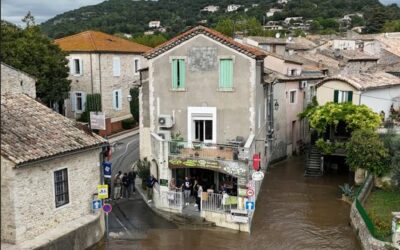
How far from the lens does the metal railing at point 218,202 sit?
968 inches

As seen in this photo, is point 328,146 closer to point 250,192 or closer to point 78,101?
point 250,192

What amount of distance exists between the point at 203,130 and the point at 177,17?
5947 inches

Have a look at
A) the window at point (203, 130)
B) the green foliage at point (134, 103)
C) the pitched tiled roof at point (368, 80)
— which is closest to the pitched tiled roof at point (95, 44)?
the green foliage at point (134, 103)

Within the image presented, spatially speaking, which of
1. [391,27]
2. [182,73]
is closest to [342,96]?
[182,73]

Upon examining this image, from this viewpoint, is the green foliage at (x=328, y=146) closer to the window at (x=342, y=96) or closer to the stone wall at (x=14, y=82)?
the window at (x=342, y=96)

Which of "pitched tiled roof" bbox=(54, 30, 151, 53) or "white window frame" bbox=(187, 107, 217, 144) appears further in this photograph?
"pitched tiled roof" bbox=(54, 30, 151, 53)

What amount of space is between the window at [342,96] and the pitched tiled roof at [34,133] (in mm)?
20166

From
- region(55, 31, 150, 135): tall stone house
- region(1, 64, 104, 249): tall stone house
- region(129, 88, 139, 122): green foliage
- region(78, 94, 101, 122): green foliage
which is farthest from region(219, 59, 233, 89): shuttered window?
region(78, 94, 101, 122): green foliage

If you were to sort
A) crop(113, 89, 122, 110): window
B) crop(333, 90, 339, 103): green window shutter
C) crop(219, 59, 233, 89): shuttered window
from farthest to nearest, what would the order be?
crop(113, 89, 122, 110): window, crop(333, 90, 339, 103): green window shutter, crop(219, 59, 233, 89): shuttered window

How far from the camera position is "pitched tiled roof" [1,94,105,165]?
18808mm

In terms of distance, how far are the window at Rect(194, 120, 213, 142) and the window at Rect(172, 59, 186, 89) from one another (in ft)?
7.77

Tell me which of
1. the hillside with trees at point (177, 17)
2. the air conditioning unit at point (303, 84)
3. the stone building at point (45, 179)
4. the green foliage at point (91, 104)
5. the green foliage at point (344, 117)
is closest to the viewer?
the stone building at point (45, 179)

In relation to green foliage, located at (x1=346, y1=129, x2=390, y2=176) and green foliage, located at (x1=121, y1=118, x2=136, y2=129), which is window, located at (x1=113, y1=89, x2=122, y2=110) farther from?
green foliage, located at (x1=346, y1=129, x2=390, y2=176)

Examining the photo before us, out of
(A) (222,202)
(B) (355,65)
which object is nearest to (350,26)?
(B) (355,65)
